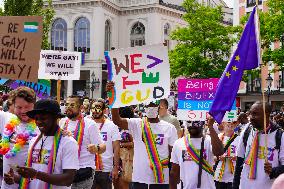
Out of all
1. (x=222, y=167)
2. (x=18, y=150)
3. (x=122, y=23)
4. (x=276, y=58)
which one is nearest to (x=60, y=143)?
(x=18, y=150)

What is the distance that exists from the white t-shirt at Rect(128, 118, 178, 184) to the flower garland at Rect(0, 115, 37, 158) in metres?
2.42

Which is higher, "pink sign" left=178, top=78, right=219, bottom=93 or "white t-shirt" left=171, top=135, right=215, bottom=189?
"pink sign" left=178, top=78, right=219, bottom=93

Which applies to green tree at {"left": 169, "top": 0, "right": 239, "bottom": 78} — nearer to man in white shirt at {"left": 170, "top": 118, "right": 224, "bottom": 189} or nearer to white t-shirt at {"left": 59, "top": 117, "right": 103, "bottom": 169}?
white t-shirt at {"left": 59, "top": 117, "right": 103, "bottom": 169}

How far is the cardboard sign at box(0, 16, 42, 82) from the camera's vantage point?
21.2 ft

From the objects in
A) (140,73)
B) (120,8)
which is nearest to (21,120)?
(140,73)

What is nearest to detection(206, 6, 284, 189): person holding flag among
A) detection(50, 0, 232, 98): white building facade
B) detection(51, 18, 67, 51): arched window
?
detection(50, 0, 232, 98): white building facade

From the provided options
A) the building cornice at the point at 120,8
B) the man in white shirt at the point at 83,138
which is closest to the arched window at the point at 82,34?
the building cornice at the point at 120,8

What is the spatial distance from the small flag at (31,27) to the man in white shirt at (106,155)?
2.88m

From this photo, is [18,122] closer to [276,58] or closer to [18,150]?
[18,150]

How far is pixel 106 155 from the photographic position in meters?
9.34

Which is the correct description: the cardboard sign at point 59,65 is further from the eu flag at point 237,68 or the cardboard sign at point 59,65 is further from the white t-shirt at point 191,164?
the eu flag at point 237,68

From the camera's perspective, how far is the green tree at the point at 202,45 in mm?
42375

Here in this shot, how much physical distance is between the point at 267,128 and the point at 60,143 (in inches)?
103

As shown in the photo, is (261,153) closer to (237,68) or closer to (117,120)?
(237,68)
